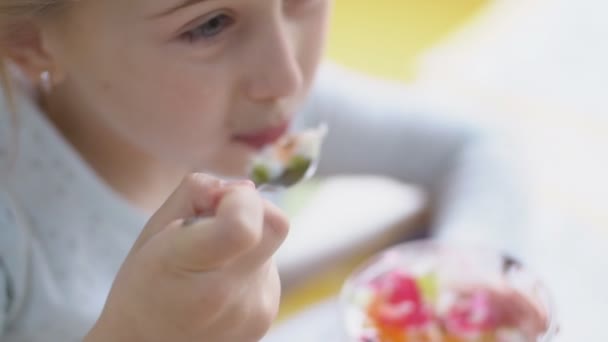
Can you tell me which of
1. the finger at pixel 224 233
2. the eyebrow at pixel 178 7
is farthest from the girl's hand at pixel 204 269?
A: the eyebrow at pixel 178 7

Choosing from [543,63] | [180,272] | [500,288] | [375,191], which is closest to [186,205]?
[180,272]

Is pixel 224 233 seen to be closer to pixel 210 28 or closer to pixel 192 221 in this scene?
pixel 192 221

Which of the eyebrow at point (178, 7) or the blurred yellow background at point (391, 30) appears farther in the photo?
the blurred yellow background at point (391, 30)

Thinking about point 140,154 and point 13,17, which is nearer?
point 13,17

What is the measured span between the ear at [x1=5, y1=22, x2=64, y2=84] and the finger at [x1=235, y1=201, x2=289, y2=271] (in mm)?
238

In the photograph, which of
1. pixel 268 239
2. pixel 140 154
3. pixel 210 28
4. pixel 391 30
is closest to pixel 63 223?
pixel 140 154

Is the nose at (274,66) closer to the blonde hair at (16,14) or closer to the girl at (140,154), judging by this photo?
the girl at (140,154)

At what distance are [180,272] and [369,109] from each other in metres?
0.45

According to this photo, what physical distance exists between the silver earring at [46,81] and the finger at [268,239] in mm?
258

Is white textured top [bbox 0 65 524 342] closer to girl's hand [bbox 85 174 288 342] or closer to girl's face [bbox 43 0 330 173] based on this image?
girl's face [bbox 43 0 330 173]

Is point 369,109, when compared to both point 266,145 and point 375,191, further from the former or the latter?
point 266,145

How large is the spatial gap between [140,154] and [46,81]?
0.08 metres

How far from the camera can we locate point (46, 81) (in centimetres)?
55

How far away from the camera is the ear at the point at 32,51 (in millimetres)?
463
